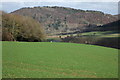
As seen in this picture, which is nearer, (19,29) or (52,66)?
(52,66)

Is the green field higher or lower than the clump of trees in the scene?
lower

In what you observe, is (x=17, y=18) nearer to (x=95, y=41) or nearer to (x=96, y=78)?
(x=95, y=41)

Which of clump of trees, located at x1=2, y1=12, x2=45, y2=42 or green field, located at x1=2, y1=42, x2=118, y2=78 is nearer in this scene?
green field, located at x1=2, y1=42, x2=118, y2=78

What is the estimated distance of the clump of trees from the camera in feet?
204

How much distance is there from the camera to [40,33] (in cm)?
6931

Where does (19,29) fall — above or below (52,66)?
above

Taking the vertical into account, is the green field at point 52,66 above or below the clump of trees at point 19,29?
below

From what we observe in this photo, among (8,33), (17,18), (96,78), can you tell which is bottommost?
(96,78)

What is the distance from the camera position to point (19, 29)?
6450 cm

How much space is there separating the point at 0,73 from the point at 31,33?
5463 cm

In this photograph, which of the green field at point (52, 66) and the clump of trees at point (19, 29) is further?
the clump of trees at point (19, 29)

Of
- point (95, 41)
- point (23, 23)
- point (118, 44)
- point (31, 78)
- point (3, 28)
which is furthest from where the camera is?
point (95, 41)

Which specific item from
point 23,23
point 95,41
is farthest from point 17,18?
point 95,41

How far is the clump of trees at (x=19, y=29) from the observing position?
62.3 m
